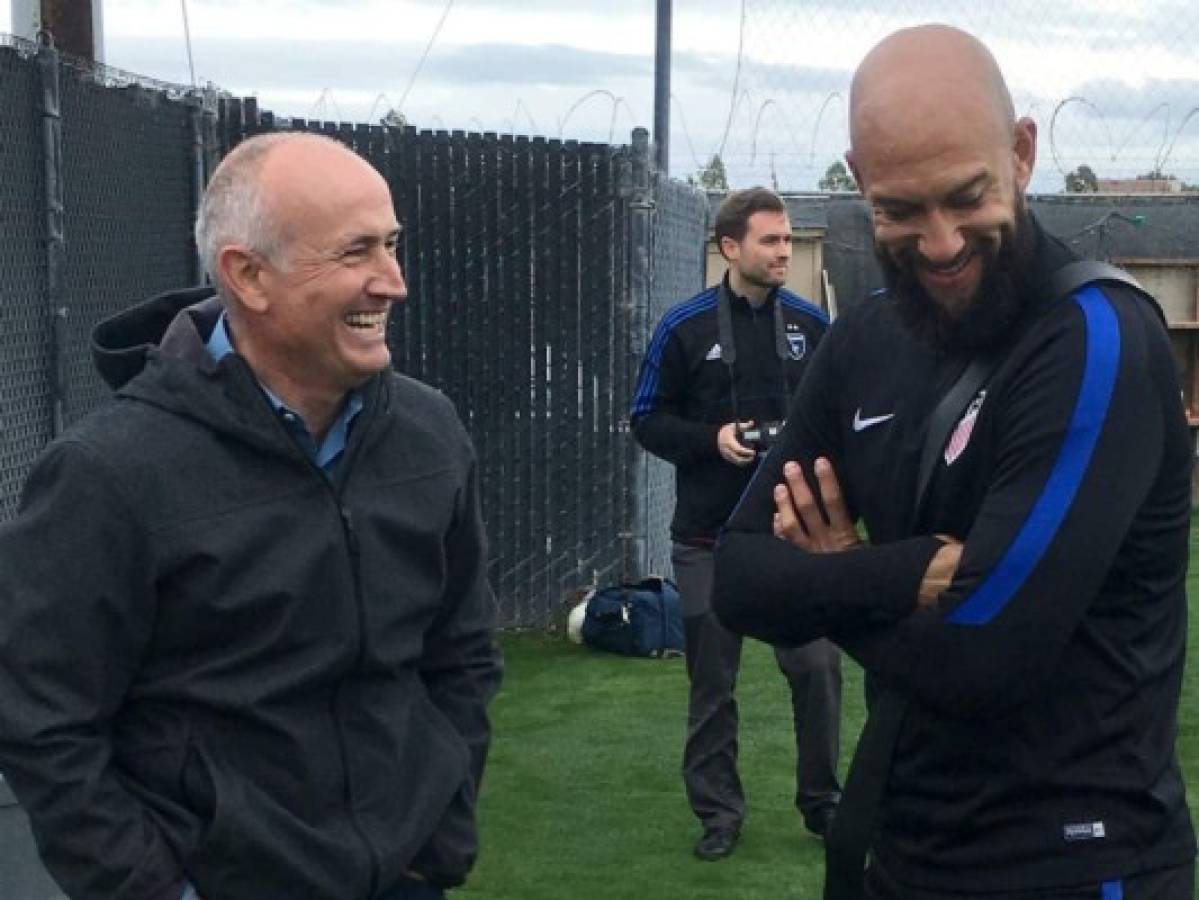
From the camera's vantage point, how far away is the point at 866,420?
2.97m

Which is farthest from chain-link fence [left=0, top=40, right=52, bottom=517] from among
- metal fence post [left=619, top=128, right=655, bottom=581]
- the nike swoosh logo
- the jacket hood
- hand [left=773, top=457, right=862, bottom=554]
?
metal fence post [left=619, top=128, right=655, bottom=581]

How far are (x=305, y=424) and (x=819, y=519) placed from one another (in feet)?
2.75

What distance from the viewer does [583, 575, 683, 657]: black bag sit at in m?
10.2

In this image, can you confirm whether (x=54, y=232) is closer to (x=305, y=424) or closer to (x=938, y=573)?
(x=305, y=424)

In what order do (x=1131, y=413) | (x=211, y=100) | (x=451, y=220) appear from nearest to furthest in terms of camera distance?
(x=1131, y=413), (x=211, y=100), (x=451, y=220)

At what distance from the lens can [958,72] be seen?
2.70 metres

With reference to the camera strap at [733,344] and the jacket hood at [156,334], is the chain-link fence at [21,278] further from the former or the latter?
the jacket hood at [156,334]

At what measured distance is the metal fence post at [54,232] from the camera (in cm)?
625

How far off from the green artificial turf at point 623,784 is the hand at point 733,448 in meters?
1.39

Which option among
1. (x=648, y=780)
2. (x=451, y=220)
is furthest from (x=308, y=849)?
(x=451, y=220)

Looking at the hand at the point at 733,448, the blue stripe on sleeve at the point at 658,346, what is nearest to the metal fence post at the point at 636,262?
the blue stripe on sleeve at the point at 658,346

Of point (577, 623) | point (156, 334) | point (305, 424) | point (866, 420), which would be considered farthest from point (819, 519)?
point (577, 623)

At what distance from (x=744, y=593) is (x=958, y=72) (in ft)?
2.89

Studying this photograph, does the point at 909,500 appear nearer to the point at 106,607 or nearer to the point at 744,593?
the point at 744,593
